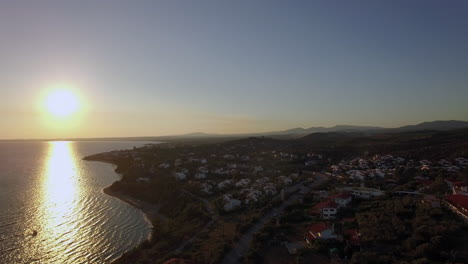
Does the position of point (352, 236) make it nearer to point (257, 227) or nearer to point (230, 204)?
point (257, 227)

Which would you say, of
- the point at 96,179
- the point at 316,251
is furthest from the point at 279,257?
the point at 96,179

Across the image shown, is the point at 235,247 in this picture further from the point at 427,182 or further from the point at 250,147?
the point at 250,147

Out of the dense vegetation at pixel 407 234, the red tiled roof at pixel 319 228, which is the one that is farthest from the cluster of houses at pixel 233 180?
the dense vegetation at pixel 407 234

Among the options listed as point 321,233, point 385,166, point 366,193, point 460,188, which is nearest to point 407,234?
point 321,233

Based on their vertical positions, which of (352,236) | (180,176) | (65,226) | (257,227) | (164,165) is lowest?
(65,226)

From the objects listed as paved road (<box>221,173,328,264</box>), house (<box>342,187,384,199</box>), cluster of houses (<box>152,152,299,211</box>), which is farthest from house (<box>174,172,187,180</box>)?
house (<box>342,187,384,199</box>)

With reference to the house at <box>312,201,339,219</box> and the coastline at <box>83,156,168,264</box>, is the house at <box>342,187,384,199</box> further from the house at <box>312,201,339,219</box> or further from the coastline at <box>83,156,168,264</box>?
the coastline at <box>83,156,168,264</box>
